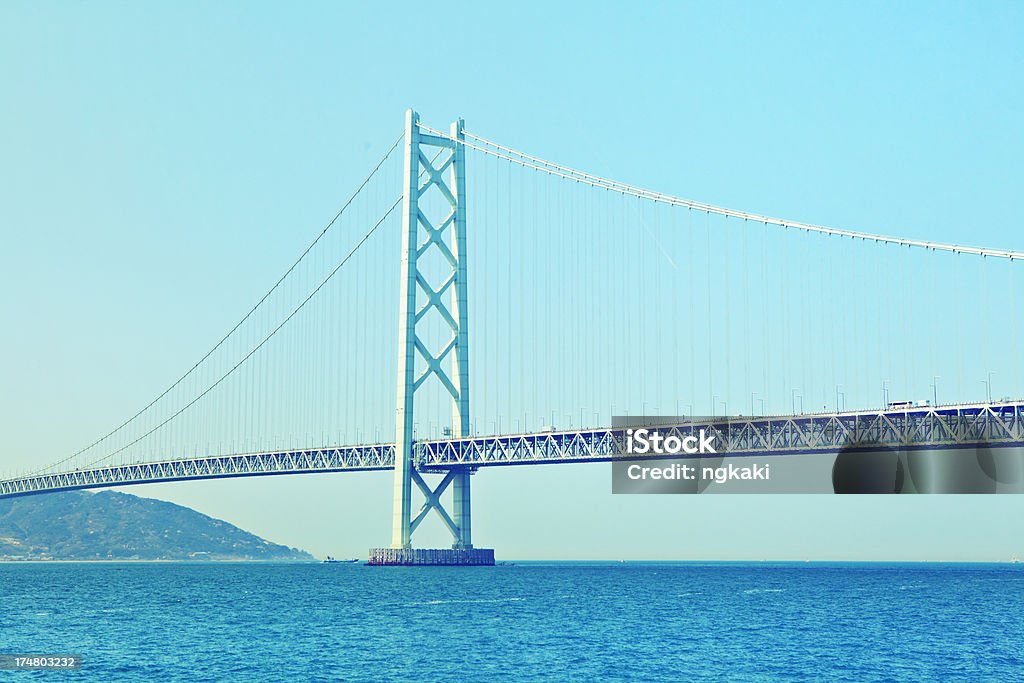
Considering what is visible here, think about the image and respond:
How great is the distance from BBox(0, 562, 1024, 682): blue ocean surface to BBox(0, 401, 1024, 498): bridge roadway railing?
7.19 m

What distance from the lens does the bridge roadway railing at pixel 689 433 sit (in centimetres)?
5862

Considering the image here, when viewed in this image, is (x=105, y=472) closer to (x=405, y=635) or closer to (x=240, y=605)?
(x=240, y=605)

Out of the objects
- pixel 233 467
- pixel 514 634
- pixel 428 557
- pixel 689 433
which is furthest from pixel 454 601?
pixel 233 467

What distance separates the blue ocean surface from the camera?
32844mm

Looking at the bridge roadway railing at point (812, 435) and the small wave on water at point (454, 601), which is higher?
the bridge roadway railing at point (812, 435)

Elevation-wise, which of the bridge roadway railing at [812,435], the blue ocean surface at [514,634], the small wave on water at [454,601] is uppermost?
the bridge roadway railing at [812,435]

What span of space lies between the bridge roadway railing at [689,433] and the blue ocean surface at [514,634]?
7.19 meters

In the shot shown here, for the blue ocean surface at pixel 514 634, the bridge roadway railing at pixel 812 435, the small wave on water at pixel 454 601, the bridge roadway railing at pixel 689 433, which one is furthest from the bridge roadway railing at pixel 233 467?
the small wave on water at pixel 454 601

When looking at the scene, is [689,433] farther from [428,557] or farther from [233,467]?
[233,467]

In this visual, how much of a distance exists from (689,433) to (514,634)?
96.4 ft

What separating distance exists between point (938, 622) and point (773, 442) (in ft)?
58.0

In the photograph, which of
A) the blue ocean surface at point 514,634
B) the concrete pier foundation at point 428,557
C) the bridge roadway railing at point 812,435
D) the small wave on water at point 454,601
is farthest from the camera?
the concrete pier foundation at point 428,557

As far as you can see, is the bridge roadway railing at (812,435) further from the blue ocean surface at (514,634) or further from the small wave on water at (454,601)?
the small wave on water at (454,601)

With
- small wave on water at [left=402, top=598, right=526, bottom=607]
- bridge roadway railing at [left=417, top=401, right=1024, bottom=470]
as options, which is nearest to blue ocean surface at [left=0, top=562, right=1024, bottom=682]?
small wave on water at [left=402, top=598, right=526, bottom=607]
